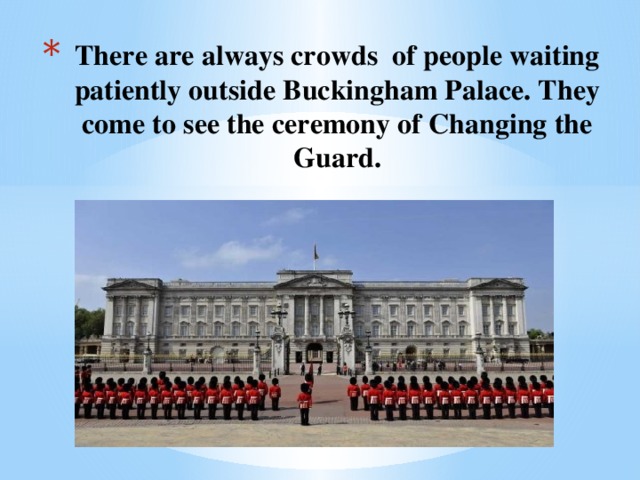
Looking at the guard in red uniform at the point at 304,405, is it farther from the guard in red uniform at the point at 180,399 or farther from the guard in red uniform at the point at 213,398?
the guard in red uniform at the point at 180,399

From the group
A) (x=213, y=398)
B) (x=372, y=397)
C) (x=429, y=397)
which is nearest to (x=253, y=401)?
(x=213, y=398)

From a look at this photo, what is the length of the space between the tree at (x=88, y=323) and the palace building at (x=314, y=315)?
11391 mm

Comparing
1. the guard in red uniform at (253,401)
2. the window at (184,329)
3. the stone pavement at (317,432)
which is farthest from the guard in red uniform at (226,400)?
the window at (184,329)

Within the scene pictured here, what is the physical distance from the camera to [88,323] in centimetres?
7756

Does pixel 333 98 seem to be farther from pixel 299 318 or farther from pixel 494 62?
pixel 299 318

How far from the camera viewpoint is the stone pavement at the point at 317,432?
1318 cm

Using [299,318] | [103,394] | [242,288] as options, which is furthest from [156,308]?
[103,394]

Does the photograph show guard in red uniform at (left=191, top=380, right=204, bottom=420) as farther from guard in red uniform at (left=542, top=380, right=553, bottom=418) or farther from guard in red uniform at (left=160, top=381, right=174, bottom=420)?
guard in red uniform at (left=542, top=380, right=553, bottom=418)

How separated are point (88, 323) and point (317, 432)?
70983 millimetres

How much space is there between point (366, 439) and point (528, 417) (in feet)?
18.9

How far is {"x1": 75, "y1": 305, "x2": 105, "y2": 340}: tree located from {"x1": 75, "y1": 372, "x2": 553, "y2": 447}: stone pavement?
6501cm

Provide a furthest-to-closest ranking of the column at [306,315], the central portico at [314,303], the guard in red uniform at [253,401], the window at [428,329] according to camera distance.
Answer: the window at [428,329] → the column at [306,315] → the central portico at [314,303] → the guard in red uniform at [253,401]

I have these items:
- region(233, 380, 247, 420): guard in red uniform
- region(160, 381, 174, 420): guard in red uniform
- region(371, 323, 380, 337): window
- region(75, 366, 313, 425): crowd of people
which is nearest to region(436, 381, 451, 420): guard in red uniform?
region(75, 366, 313, 425): crowd of people

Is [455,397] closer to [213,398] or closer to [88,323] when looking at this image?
[213,398]
